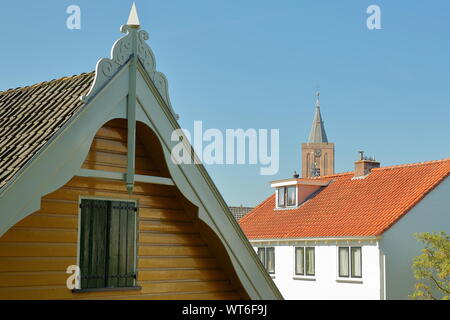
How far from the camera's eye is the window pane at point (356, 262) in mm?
31109

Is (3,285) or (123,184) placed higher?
(123,184)

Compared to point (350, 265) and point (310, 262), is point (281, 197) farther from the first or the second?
point (350, 265)

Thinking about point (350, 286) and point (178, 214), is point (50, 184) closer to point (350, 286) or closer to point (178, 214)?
point (178, 214)

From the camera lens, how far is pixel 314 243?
111 feet

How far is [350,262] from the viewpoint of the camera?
3147 cm

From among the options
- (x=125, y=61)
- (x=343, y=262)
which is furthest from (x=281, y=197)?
(x=125, y=61)

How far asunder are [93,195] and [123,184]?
45 centimetres

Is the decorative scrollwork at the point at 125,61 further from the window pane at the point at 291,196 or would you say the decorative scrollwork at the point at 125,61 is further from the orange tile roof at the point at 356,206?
the window pane at the point at 291,196

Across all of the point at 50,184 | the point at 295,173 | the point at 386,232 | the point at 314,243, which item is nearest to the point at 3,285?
the point at 50,184

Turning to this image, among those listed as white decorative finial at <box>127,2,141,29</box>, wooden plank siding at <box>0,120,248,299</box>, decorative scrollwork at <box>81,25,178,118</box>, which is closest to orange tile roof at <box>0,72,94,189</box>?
decorative scrollwork at <box>81,25,178,118</box>

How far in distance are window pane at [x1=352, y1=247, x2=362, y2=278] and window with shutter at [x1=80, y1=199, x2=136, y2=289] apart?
24.2m

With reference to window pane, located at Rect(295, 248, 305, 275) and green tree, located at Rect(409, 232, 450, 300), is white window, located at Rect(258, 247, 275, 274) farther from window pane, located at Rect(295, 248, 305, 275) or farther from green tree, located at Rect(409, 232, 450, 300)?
green tree, located at Rect(409, 232, 450, 300)

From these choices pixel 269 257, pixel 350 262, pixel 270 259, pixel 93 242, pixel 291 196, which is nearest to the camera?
pixel 93 242

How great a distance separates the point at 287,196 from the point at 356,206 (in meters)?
5.66
